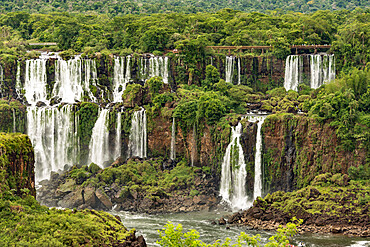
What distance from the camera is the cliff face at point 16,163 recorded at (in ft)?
141

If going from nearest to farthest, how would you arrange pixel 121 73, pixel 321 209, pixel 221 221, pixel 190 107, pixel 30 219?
pixel 30 219 < pixel 321 209 < pixel 221 221 < pixel 190 107 < pixel 121 73

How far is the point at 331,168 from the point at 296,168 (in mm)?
3085

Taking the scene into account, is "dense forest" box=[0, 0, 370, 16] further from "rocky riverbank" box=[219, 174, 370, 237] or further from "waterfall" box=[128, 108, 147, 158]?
"rocky riverbank" box=[219, 174, 370, 237]

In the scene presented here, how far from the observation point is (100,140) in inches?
2731

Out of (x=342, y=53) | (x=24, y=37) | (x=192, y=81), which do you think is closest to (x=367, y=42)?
(x=342, y=53)

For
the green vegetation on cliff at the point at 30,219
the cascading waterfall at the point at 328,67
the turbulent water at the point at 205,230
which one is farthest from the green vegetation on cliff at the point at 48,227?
the cascading waterfall at the point at 328,67

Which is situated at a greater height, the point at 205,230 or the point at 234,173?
the point at 234,173

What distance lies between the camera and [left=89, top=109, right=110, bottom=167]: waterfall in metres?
69.2

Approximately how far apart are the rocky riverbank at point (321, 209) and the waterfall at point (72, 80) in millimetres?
25536

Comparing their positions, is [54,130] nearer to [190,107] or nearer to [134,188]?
[134,188]

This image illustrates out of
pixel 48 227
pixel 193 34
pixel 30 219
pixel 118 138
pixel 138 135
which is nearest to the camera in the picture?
pixel 48 227

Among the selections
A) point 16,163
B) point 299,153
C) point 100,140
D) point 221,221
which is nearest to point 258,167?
point 299,153

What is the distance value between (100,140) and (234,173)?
49.2ft

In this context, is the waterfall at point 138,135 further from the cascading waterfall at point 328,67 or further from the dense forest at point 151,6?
the dense forest at point 151,6
